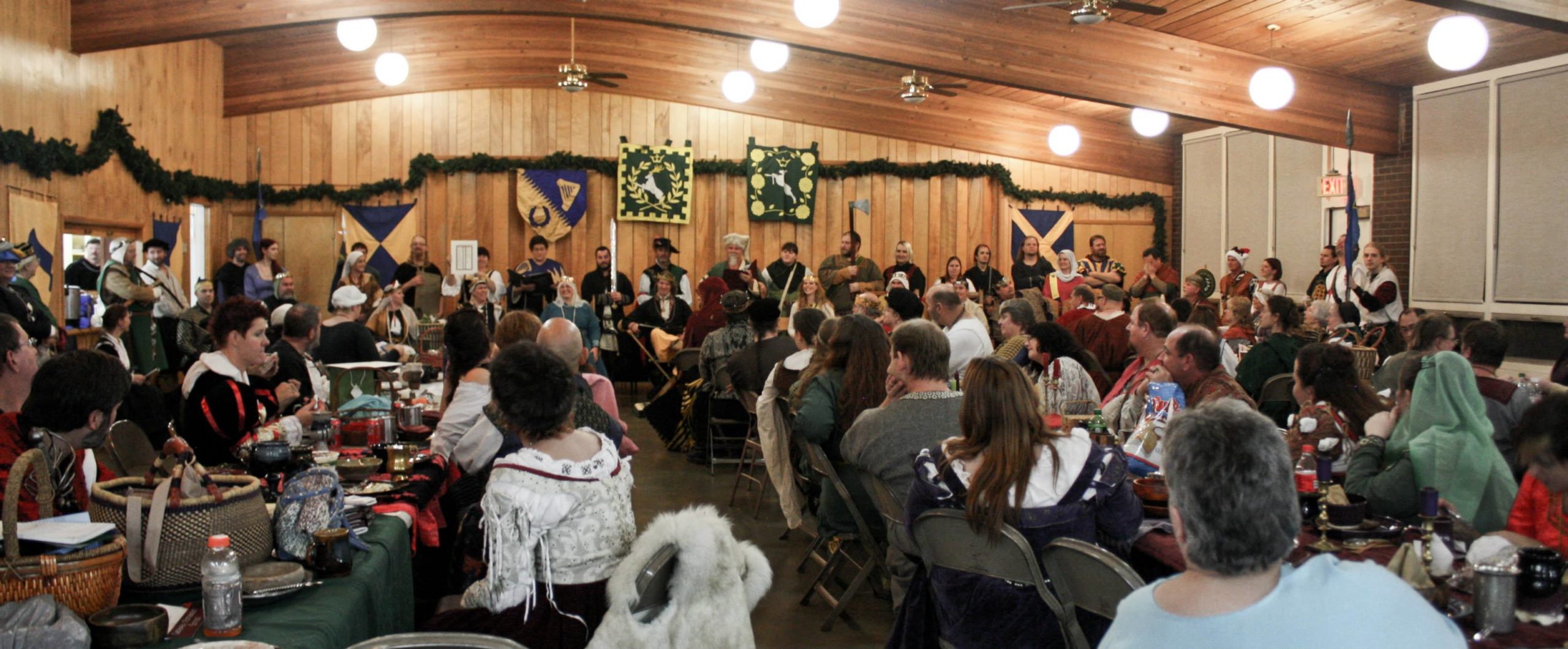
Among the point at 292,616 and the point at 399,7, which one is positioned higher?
the point at 399,7

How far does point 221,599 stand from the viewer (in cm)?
198

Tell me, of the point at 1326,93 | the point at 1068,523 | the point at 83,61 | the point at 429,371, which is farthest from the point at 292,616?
the point at 1326,93

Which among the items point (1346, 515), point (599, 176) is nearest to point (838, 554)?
point (1346, 515)

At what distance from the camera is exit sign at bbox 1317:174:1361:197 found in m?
10.6

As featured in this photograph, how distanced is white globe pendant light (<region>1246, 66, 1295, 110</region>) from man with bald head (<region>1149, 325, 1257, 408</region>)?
513 centimetres

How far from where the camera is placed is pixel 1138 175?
45.1 ft

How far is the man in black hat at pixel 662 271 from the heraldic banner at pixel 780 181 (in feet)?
4.58

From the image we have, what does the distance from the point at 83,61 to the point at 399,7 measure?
2.32 metres

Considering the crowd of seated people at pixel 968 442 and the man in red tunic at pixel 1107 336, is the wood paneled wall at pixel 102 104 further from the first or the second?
the man in red tunic at pixel 1107 336

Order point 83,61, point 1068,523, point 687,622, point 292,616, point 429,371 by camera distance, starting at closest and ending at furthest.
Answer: point 292,616, point 687,622, point 1068,523, point 429,371, point 83,61

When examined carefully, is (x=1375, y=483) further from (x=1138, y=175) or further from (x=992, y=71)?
(x=1138, y=175)

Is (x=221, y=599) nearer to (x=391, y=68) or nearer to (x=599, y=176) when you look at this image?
(x=391, y=68)

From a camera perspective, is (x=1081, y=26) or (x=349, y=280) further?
(x=349, y=280)

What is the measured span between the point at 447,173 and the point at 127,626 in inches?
445
